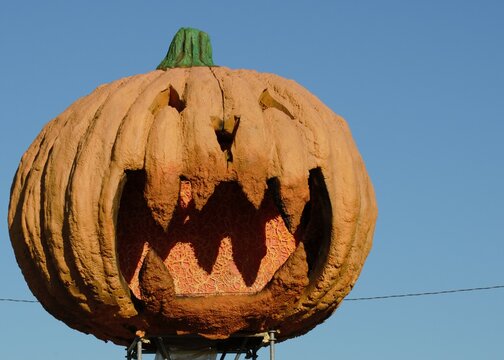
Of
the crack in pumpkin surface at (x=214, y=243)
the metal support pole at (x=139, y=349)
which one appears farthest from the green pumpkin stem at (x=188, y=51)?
the metal support pole at (x=139, y=349)

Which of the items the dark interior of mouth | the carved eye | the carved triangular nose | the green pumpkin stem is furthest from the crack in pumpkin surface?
the green pumpkin stem

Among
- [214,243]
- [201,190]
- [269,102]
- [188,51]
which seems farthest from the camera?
[188,51]

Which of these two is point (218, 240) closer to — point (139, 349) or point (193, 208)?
point (193, 208)

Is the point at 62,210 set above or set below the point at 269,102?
below

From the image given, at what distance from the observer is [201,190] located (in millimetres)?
11539

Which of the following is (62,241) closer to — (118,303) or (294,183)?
(118,303)

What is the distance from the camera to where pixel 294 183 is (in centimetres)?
1153

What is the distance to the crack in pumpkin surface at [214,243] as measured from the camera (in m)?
12.2

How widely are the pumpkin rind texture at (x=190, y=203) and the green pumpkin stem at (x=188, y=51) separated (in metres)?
0.49

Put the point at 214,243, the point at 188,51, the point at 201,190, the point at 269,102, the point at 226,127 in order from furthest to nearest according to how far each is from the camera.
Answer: the point at 188,51
the point at 214,243
the point at 269,102
the point at 226,127
the point at 201,190

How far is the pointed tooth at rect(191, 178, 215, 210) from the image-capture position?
11508 mm

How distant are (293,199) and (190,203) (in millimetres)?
942

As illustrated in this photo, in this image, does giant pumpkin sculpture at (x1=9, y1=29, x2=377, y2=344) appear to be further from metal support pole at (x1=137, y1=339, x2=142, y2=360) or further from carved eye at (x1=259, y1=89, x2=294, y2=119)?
metal support pole at (x1=137, y1=339, x2=142, y2=360)

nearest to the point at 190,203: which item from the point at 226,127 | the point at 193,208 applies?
the point at 193,208
